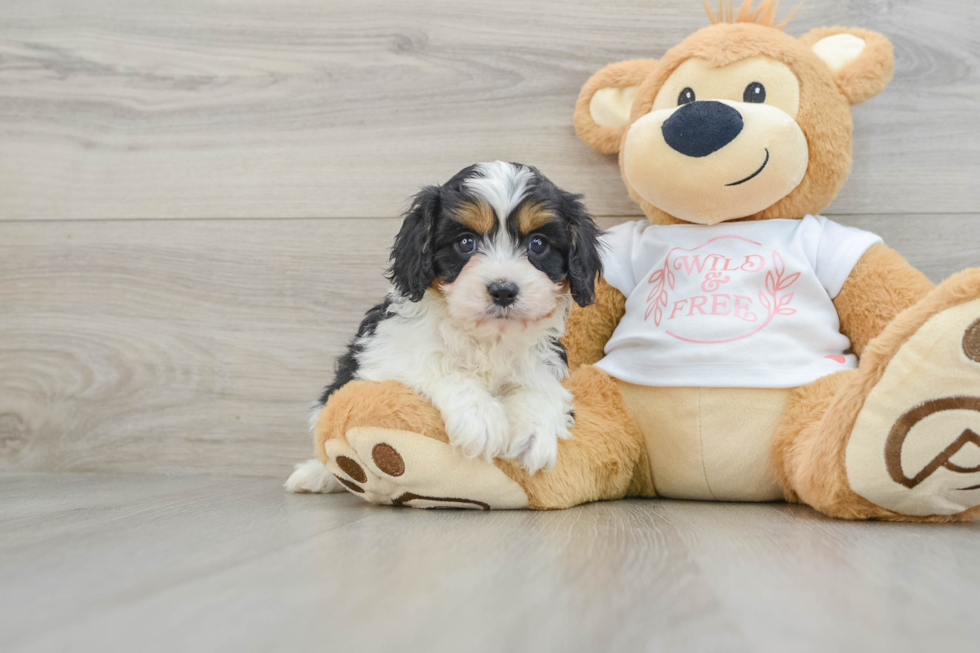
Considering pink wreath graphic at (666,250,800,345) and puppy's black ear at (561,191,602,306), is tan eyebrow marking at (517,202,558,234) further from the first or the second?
pink wreath graphic at (666,250,800,345)

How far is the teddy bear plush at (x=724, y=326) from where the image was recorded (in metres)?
1.24

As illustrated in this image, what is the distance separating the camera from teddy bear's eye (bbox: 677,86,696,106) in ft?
5.13

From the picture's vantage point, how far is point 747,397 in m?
1.41

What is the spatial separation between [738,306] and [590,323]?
0.34 m

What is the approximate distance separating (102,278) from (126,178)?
29cm

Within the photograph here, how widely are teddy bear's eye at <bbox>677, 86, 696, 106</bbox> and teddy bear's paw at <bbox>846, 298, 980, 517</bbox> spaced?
72cm

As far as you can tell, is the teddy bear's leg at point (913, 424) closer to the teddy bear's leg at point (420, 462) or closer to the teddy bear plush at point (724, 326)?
the teddy bear plush at point (724, 326)

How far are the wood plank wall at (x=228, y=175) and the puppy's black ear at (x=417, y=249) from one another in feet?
2.02

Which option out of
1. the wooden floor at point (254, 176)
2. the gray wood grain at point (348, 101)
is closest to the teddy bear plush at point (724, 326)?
the wooden floor at point (254, 176)

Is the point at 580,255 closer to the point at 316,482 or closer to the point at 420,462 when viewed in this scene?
the point at 420,462

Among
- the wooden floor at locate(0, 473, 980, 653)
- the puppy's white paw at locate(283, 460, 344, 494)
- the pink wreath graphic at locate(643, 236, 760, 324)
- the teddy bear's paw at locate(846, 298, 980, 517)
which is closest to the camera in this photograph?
the wooden floor at locate(0, 473, 980, 653)

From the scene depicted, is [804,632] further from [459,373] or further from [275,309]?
[275,309]

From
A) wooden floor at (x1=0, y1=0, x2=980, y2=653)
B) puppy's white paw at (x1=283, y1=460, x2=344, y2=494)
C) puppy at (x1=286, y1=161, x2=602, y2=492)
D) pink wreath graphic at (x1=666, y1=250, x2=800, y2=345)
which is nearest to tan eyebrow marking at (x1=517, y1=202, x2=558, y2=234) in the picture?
puppy at (x1=286, y1=161, x2=602, y2=492)

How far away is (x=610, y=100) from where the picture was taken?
1.76 metres
